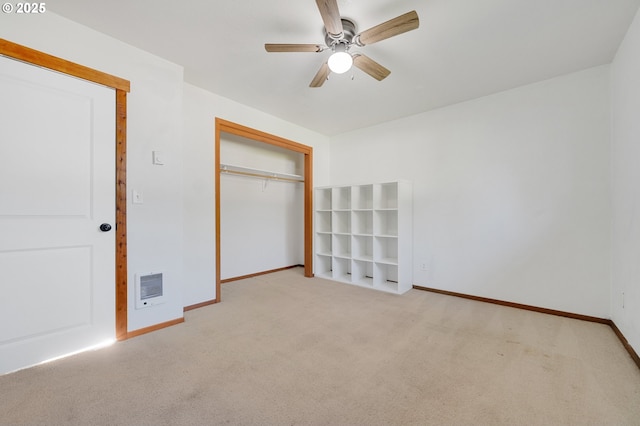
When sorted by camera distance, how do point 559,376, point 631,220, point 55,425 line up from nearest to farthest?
point 55,425
point 559,376
point 631,220

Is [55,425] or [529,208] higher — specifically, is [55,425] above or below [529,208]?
below

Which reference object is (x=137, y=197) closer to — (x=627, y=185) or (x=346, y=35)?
(x=346, y=35)

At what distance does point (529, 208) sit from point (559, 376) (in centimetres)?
175

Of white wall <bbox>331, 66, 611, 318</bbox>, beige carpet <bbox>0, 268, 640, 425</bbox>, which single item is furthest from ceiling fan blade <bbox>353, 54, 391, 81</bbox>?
beige carpet <bbox>0, 268, 640, 425</bbox>

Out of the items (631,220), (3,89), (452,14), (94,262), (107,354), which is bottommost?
(107,354)

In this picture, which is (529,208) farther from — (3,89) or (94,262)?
(3,89)

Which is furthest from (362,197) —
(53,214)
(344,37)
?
(53,214)

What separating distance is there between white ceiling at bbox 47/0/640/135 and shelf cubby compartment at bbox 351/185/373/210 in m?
1.32

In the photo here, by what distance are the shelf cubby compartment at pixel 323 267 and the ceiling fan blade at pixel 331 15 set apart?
128 inches

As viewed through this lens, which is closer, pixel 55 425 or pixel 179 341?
pixel 55 425

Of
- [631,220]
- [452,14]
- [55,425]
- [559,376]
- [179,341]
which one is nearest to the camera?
[55,425]

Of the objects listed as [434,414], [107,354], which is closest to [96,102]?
[107,354]

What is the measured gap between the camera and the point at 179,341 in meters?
2.12

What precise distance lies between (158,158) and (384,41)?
2.22 metres
